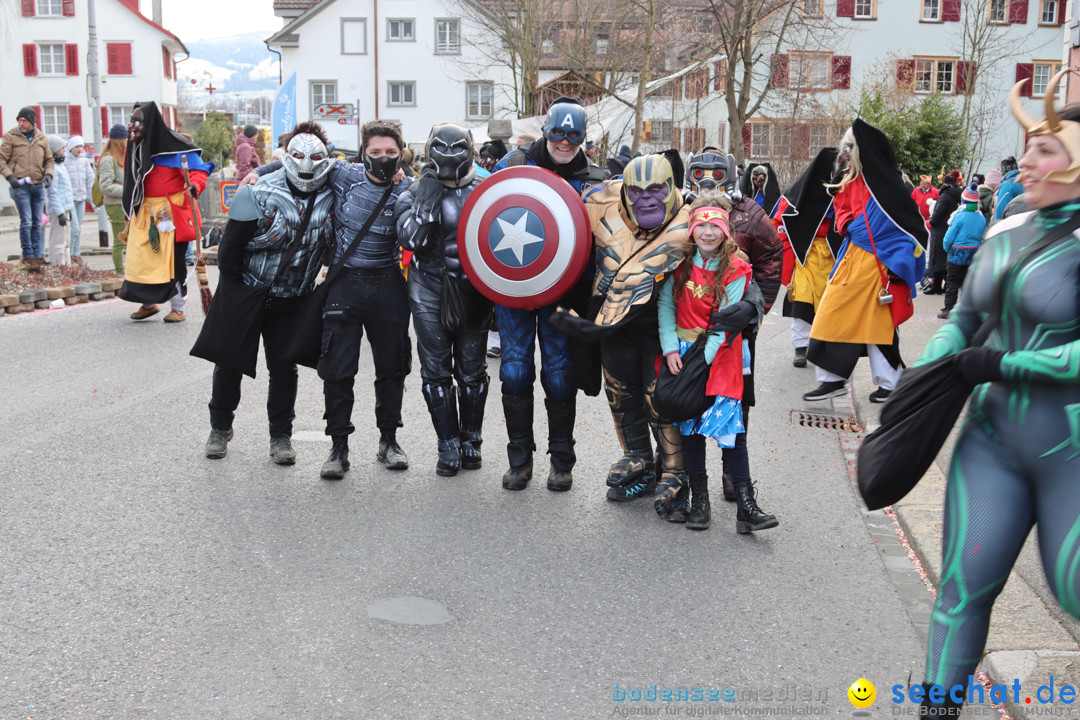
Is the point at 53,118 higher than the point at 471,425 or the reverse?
higher

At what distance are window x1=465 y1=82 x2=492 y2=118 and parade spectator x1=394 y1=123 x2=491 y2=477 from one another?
46654 millimetres

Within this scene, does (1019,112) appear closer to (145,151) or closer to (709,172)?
(709,172)

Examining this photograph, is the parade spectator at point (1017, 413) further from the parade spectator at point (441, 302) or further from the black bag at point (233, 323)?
the black bag at point (233, 323)

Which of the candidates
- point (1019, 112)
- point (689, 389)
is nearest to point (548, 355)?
point (689, 389)

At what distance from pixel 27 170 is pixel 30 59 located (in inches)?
1612

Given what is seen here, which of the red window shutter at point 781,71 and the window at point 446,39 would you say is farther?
the window at point 446,39

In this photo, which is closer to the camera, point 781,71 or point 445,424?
point 445,424

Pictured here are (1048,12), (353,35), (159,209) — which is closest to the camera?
(159,209)

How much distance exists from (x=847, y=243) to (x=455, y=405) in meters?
3.29

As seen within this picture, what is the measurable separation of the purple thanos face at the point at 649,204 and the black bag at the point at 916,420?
2.26 m

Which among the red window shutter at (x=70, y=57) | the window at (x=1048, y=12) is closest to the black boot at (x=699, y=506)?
the window at (x=1048, y=12)

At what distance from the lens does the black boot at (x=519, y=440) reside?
5883 mm

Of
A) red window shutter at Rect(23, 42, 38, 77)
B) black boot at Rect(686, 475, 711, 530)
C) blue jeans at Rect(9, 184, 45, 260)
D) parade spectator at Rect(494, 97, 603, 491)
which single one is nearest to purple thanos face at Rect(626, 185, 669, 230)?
parade spectator at Rect(494, 97, 603, 491)

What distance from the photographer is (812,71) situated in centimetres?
4328
